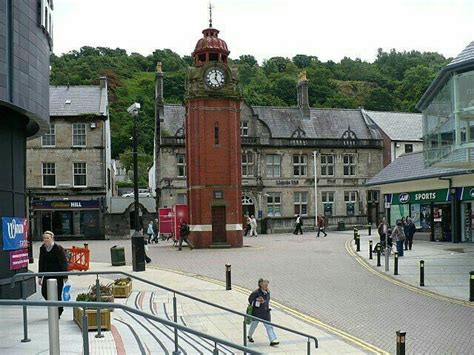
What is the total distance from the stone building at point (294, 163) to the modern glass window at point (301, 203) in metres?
0.09

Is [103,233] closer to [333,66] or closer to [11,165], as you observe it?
[11,165]

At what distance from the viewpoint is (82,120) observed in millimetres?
49500

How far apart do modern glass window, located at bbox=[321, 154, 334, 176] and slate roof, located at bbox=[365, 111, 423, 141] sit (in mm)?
6390

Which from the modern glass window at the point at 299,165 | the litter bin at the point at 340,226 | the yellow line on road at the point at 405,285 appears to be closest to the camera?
the yellow line on road at the point at 405,285

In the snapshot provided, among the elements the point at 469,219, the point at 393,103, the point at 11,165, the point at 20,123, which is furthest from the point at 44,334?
the point at 393,103

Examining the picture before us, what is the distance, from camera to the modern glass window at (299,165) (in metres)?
55.7

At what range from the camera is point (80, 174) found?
49.4 metres

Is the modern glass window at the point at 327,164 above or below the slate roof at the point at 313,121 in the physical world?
below

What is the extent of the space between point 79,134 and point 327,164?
23349 millimetres

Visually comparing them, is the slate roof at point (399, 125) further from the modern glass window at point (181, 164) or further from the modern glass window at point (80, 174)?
the modern glass window at point (80, 174)

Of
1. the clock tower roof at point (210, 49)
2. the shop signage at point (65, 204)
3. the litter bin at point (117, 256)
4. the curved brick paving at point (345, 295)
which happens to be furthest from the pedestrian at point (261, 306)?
the shop signage at point (65, 204)

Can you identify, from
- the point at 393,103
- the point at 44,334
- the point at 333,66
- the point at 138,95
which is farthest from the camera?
the point at 333,66

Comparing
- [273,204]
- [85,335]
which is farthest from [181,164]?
[85,335]

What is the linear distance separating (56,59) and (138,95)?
69.4 ft
